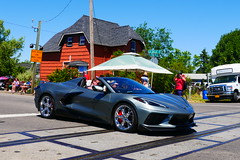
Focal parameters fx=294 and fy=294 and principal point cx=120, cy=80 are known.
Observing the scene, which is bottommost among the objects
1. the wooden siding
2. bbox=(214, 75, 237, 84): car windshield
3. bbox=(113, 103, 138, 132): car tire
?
bbox=(113, 103, 138, 132): car tire

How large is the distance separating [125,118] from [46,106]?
2818mm

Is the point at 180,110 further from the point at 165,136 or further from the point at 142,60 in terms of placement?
the point at 142,60

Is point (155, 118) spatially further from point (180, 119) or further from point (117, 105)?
point (117, 105)

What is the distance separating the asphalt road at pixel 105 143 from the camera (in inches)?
173

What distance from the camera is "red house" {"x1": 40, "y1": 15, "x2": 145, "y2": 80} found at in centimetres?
3175

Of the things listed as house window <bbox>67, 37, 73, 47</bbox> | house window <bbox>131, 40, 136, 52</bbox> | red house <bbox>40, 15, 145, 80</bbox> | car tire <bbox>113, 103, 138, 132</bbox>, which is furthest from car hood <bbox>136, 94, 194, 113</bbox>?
house window <bbox>67, 37, 73, 47</bbox>

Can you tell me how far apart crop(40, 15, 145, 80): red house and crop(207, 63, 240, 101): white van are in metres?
11.7

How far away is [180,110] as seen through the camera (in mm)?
6148

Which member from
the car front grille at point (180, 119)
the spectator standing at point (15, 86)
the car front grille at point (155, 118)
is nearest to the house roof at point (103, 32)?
the spectator standing at point (15, 86)

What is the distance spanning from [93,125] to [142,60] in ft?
27.5

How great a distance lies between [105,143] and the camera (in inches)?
205

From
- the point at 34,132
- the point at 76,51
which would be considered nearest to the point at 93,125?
the point at 34,132

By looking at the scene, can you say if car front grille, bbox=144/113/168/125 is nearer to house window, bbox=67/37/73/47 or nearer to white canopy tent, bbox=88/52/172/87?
white canopy tent, bbox=88/52/172/87

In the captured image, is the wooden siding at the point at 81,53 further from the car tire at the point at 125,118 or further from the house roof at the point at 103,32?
the car tire at the point at 125,118
